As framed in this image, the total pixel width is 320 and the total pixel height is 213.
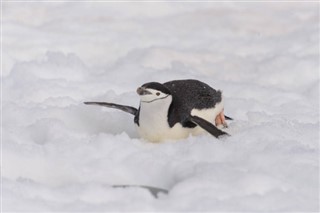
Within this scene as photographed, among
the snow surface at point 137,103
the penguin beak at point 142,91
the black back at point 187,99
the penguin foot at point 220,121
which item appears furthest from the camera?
the penguin foot at point 220,121

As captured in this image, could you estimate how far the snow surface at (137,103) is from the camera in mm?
3342

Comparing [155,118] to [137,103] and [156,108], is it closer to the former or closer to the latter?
[156,108]

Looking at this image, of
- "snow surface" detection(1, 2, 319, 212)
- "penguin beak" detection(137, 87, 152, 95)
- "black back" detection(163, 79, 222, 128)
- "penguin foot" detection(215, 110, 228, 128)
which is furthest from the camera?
"penguin foot" detection(215, 110, 228, 128)

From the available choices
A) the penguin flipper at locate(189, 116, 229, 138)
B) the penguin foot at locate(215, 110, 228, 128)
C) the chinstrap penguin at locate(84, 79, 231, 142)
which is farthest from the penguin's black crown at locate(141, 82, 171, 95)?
the penguin foot at locate(215, 110, 228, 128)

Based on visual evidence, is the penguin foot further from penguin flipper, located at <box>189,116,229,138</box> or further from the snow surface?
penguin flipper, located at <box>189,116,229,138</box>

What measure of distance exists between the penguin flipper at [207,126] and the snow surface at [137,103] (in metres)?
0.07

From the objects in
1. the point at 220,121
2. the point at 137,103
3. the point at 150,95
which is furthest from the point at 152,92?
the point at 137,103

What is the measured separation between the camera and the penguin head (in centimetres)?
404

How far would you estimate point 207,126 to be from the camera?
412 centimetres

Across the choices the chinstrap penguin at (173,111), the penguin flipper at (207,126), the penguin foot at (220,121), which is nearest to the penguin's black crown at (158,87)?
the chinstrap penguin at (173,111)

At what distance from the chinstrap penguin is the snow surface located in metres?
0.13

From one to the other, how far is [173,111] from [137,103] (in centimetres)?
90

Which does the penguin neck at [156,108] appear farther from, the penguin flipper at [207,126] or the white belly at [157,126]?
the penguin flipper at [207,126]

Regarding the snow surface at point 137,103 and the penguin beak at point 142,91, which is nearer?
the snow surface at point 137,103
